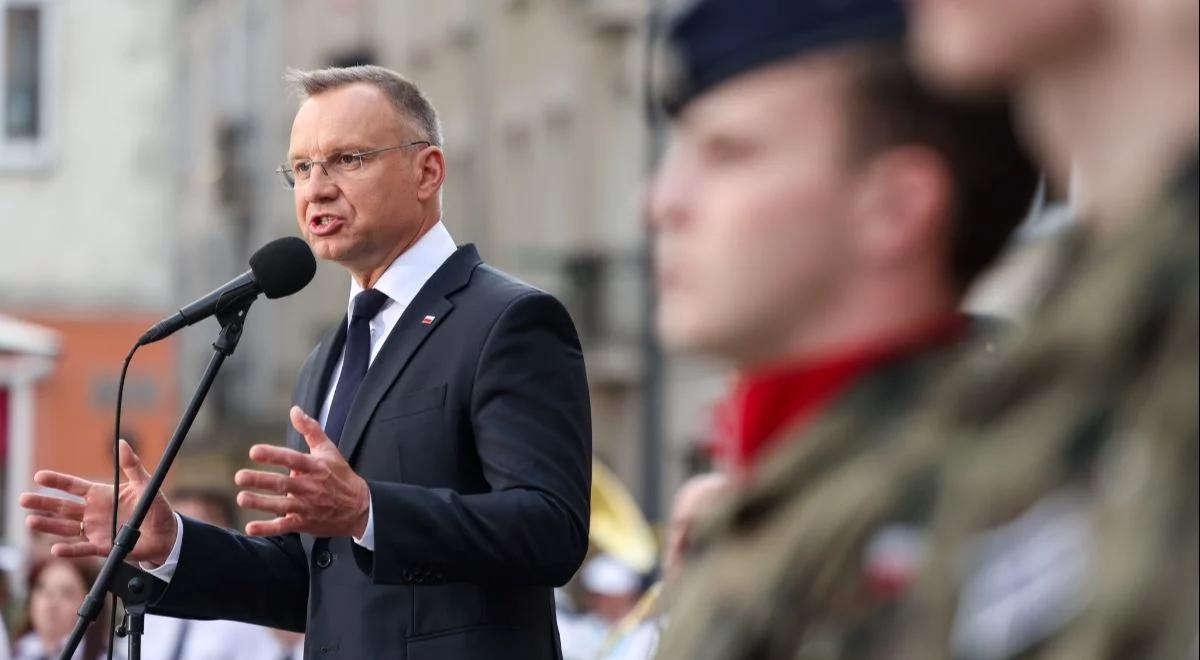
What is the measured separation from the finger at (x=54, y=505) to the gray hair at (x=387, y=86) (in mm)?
871

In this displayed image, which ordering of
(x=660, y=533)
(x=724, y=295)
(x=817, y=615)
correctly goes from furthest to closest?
(x=660, y=533), (x=724, y=295), (x=817, y=615)

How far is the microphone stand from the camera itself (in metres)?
3.94

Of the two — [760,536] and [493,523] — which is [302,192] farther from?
[760,536]

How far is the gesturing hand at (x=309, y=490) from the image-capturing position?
3400mm

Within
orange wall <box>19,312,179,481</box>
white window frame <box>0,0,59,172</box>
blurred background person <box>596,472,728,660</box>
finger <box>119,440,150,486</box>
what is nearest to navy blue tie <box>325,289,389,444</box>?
finger <box>119,440,150,486</box>

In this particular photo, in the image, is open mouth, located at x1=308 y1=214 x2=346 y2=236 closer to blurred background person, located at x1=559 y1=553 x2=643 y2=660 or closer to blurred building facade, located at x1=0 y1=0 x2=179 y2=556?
blurred background person, located at x1=559 y1=553 x2=643 y2=660

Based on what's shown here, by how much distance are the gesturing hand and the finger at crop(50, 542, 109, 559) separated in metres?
0.57

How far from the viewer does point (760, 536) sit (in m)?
1.68

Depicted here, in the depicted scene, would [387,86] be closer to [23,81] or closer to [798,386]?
[798,386]

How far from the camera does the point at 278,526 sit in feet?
11.6

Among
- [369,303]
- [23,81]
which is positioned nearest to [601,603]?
[369,303]

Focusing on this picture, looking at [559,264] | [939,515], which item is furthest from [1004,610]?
[559,264]

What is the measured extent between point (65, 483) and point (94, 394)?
18.5 metres

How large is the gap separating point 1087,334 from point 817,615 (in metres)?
0.26
